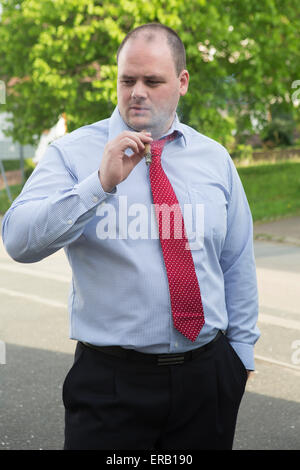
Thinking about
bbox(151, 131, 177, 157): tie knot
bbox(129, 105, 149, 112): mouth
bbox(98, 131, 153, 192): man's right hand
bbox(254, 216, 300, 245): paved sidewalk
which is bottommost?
bbox(254, 216, 300, 245): paved sidewalk

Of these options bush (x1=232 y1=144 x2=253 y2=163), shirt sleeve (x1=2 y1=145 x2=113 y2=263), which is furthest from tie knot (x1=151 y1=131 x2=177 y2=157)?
bush (x1=232 y1=144 x2=253 y2=163)

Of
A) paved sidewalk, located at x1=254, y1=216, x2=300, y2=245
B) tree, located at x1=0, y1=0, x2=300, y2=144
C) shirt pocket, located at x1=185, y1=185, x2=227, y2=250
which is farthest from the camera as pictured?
tree, located at x1=0, y1=0, x2=300, y2=144

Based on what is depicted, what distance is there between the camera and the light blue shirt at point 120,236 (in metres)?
2.39

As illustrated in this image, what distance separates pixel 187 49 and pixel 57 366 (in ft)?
44.7

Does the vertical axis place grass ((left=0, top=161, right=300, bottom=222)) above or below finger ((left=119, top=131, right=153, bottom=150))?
below

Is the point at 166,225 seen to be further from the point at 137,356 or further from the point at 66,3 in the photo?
the point at 66,3

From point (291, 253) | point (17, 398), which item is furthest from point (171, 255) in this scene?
point (291, 253)

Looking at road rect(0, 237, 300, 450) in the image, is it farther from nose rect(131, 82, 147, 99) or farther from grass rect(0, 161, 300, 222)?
grass rect(0, 161, 300, 222)

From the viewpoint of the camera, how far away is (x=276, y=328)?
7.17 meters

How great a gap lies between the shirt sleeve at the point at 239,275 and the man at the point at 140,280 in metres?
0.15

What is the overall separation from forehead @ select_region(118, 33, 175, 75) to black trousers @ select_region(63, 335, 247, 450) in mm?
927

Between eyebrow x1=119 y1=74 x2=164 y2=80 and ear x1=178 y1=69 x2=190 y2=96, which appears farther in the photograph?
ear x1=178 y1=69 x2=190 y2=96

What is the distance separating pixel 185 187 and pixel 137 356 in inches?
23.7

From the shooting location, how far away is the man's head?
2514mm
